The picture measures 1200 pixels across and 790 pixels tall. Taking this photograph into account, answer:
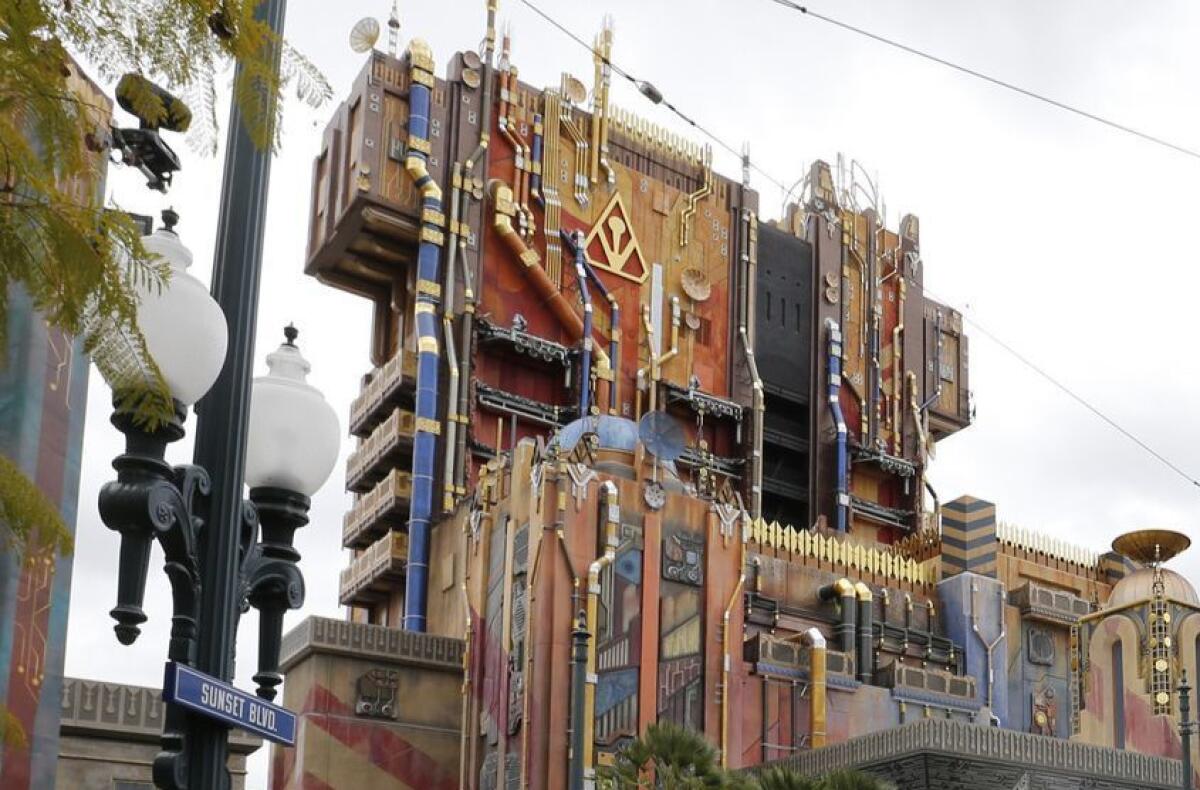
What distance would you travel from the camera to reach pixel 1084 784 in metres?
29.1

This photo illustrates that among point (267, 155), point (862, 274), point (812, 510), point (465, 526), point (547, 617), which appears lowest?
point (267, 155)

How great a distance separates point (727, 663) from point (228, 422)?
3329 centimetres

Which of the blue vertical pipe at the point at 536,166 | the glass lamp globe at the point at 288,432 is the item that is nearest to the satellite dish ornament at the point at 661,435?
the blue vertical pipe at the point at 536,166

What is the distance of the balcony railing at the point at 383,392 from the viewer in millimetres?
48969

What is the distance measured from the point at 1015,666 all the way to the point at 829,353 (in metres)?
13.3

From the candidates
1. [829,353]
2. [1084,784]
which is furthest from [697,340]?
[1084,784]

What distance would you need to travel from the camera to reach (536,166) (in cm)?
5253

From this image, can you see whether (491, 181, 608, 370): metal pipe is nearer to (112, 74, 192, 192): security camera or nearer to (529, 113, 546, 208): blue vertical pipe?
(529, 113, 546, 208): blue vertical pipe

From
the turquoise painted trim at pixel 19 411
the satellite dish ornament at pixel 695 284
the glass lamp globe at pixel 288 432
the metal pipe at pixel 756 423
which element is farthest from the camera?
the satellite dish ornament at pixel 695 284

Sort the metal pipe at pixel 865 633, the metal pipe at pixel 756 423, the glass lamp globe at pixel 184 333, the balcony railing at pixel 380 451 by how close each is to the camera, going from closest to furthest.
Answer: the glass lamp globe at pixel 184 333, the metal pipe at pixel 865 633, the balcony railing at pixel 380 451, the metal pipe at pixel 756 423

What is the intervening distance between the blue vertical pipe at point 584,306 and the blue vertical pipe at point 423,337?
468 cm

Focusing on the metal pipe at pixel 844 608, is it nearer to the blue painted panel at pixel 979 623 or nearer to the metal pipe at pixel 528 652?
the blue painted panel at pixel 979 623

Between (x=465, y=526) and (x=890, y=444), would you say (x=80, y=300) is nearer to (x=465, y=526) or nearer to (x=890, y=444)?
(x=465, y=526)

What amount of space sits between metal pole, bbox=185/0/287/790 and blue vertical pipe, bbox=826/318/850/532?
1881 inches
